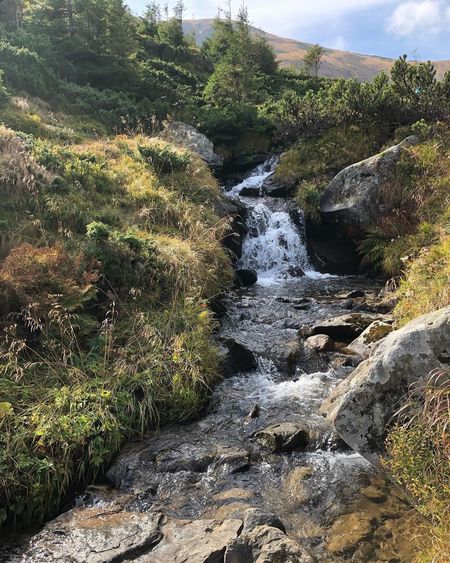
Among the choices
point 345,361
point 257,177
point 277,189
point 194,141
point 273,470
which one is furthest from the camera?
point 194,141

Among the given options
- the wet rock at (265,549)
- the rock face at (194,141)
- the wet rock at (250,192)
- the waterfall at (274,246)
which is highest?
the rock face at (194,141)

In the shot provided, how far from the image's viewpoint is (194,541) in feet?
13.6

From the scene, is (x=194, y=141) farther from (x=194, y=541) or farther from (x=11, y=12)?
(x=194, y=541)

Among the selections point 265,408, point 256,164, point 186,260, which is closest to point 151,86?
point 256,164

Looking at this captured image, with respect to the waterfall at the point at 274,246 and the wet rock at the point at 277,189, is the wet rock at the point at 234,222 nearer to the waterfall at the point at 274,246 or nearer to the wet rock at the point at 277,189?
the waterfall at the point at 274,246

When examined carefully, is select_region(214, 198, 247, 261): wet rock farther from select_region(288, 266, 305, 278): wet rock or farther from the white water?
the white water

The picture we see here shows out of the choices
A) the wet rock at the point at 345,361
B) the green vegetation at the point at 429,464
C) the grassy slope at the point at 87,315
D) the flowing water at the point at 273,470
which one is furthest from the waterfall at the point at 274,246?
the green vegetation at the point at 429,464

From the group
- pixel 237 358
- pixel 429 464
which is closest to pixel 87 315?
pixel 237 358

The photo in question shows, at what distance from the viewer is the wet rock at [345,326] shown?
28.8 feet

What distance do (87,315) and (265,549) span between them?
4.62 metres

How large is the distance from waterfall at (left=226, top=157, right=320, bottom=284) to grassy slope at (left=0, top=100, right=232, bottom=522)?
2.64m

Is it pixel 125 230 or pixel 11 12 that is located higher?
pixel 11 12

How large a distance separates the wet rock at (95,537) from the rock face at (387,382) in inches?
90.3

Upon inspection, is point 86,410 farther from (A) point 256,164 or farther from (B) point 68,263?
(A) point 256,164
